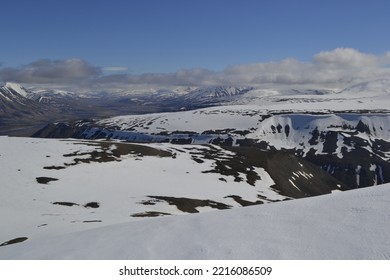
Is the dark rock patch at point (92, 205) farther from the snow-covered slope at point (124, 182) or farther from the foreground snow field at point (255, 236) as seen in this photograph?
the foreground snow field at point (255, 236)

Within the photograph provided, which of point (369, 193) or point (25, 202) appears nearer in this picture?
point (369, 193)

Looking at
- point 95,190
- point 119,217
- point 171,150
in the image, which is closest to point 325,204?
point 119,217

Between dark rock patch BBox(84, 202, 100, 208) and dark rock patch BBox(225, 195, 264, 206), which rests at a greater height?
dark rock patch BBox(84, 202, 100, 208)

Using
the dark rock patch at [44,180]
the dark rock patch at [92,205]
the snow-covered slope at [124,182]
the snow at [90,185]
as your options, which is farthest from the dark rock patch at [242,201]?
the dark rock patch at [44,180]

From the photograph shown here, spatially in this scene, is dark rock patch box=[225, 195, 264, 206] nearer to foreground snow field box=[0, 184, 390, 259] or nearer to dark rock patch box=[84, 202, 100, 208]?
dark rock patch box=[84, 202, 100, 208]

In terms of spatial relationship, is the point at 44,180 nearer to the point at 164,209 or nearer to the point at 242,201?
the point at 164,209

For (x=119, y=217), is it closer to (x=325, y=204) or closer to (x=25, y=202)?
(x=25, y=202)

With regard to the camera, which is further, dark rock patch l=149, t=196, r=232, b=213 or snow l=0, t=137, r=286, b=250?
dark rock patch l=149, t=196, r=232, b=213

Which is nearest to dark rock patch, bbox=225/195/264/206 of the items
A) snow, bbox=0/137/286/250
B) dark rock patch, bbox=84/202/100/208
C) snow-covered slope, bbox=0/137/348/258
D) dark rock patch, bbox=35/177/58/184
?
snow-covered slope, bbox=0/137/348/258

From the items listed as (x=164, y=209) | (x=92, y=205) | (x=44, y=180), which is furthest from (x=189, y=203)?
(x=44, y=180)
